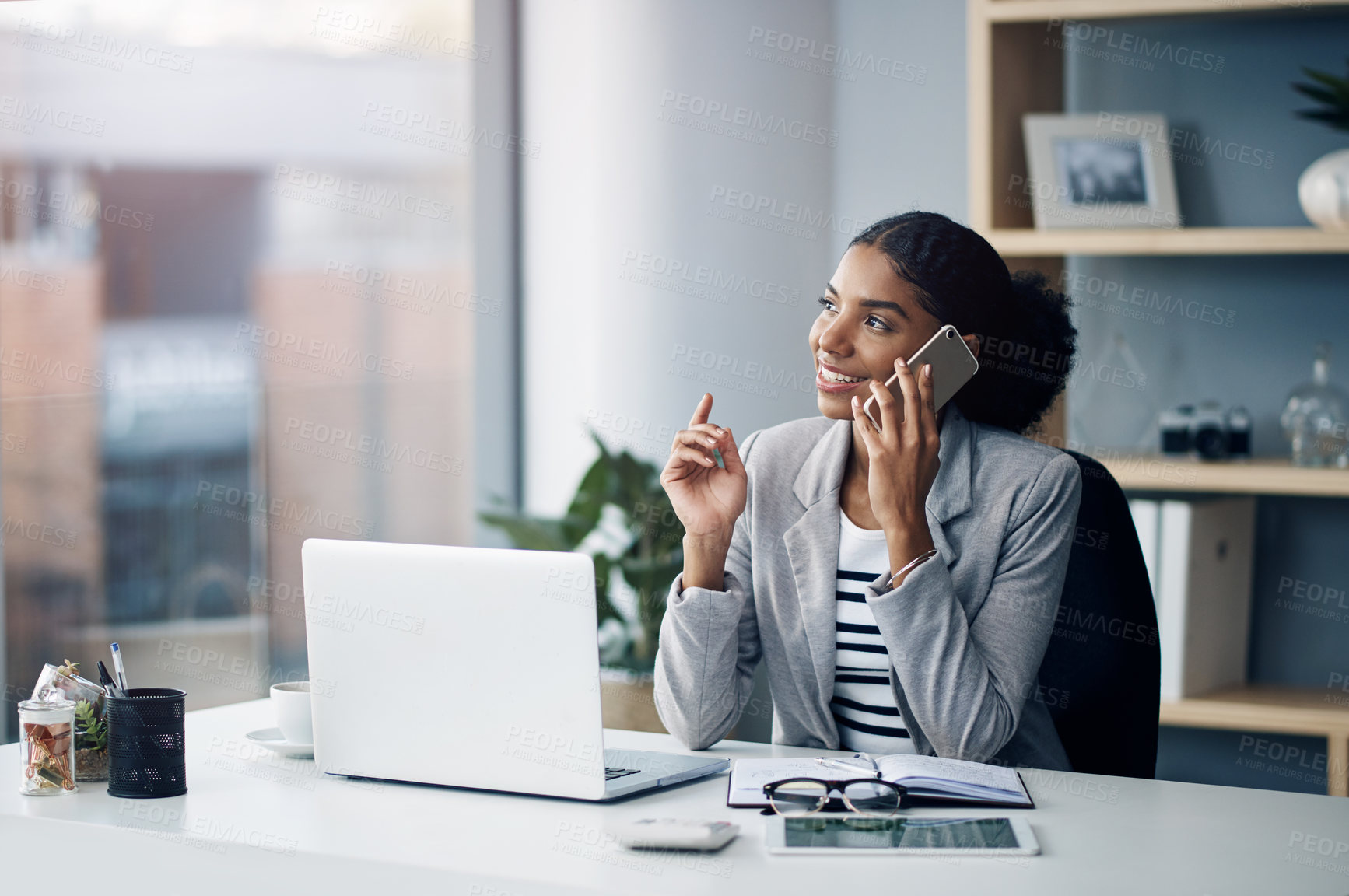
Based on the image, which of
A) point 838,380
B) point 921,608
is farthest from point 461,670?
point 838,380

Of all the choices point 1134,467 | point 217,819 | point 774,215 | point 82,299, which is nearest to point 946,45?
point 774,215

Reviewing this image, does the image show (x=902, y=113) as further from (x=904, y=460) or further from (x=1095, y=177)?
(x=904, y=460)

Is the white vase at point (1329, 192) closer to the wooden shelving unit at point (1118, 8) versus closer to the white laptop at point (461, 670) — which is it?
the wooden shelving unit at point (1118, 8)

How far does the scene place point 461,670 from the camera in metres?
1.37

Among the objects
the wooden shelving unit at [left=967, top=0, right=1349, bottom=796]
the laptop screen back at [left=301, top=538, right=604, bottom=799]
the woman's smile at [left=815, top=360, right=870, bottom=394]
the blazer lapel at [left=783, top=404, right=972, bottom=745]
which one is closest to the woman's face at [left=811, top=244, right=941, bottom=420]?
the woman's smile at [left=815, top=360, right=870, bottom=394]

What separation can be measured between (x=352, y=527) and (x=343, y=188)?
0.88 m

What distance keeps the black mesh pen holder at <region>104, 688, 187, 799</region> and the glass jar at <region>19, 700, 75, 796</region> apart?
0.06m

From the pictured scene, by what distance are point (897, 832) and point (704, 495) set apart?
595mm

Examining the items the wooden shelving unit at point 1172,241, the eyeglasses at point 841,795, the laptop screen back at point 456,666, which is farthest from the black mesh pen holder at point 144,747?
the wooden shelving unit at point 1172,241

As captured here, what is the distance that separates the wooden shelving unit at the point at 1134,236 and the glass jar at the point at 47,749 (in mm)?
1795

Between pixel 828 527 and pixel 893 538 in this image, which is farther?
pixel 828 527

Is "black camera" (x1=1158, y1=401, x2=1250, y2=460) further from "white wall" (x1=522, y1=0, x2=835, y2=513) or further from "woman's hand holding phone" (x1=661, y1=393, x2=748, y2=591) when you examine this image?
"woman's hand holding phone" (x1=661, y1=393, x2=748, y2=591)

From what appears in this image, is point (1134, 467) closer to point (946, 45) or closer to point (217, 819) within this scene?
point (946, 45)

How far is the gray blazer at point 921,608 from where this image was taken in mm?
1592
